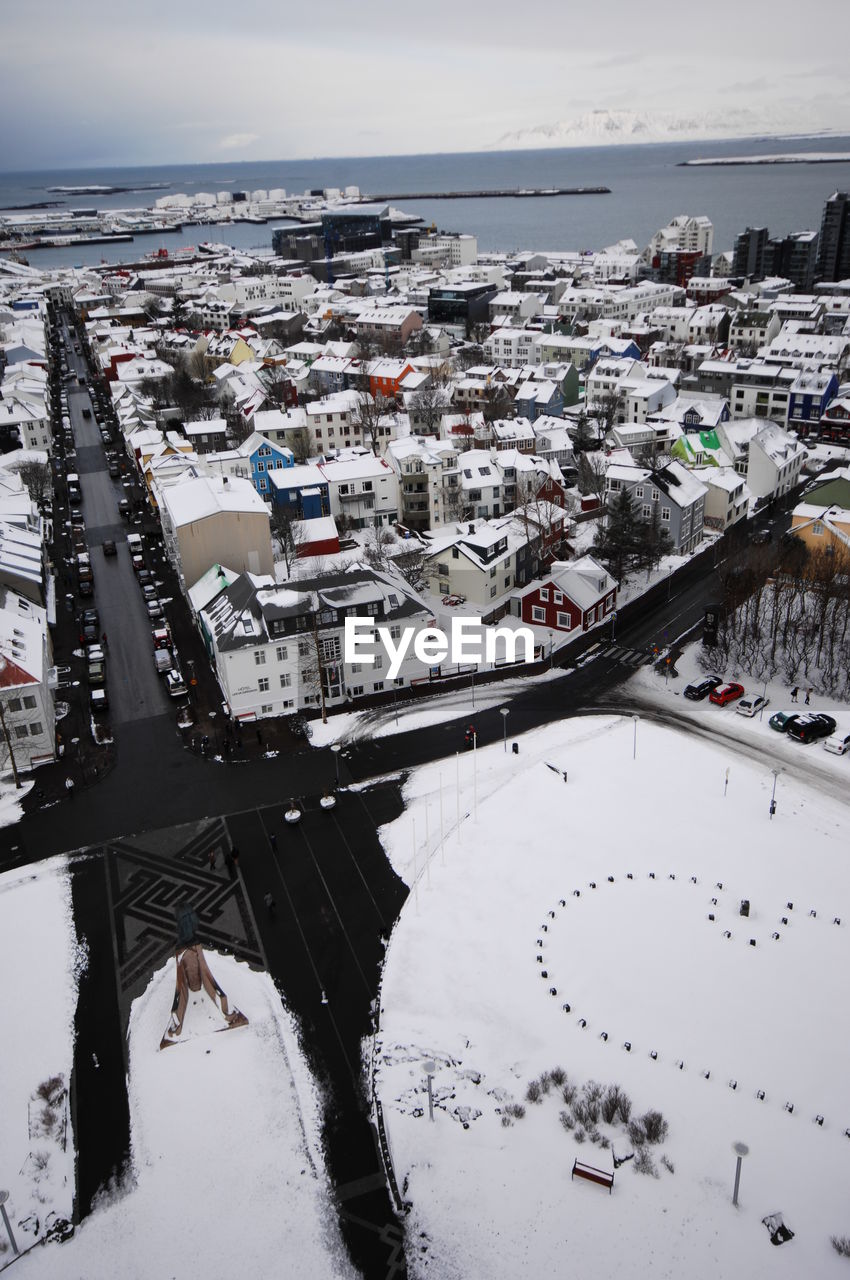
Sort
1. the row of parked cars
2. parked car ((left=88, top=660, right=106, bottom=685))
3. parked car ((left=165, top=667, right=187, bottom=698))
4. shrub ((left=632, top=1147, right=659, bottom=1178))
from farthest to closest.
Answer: parked car ((left=88, top=660, right=106, bottom=685)), parked car ((left=165, top=667, right=187, bottom=698)), the row of parked cars, shrub ((left=632, top=1147, right=659, bottom=1178))

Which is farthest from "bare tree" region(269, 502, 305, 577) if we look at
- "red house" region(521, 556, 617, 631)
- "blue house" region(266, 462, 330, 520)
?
"red house" region(521, 556, 617, 631)

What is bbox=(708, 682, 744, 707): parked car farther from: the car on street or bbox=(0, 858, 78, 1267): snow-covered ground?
bbox=(0, 858, 78, 1267): snow-covered ground

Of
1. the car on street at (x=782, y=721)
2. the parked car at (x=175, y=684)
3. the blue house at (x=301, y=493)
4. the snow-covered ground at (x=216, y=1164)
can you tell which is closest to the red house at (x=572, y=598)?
the car on street at (x=782, y=721)

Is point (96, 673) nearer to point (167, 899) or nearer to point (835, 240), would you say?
point (167, 899)

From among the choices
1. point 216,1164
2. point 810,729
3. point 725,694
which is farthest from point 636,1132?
point 725,694

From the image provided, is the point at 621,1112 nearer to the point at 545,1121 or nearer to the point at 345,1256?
the point at 545,1121

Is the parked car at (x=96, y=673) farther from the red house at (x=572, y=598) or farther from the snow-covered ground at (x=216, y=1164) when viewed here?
the red house at (x=572, y=598)
